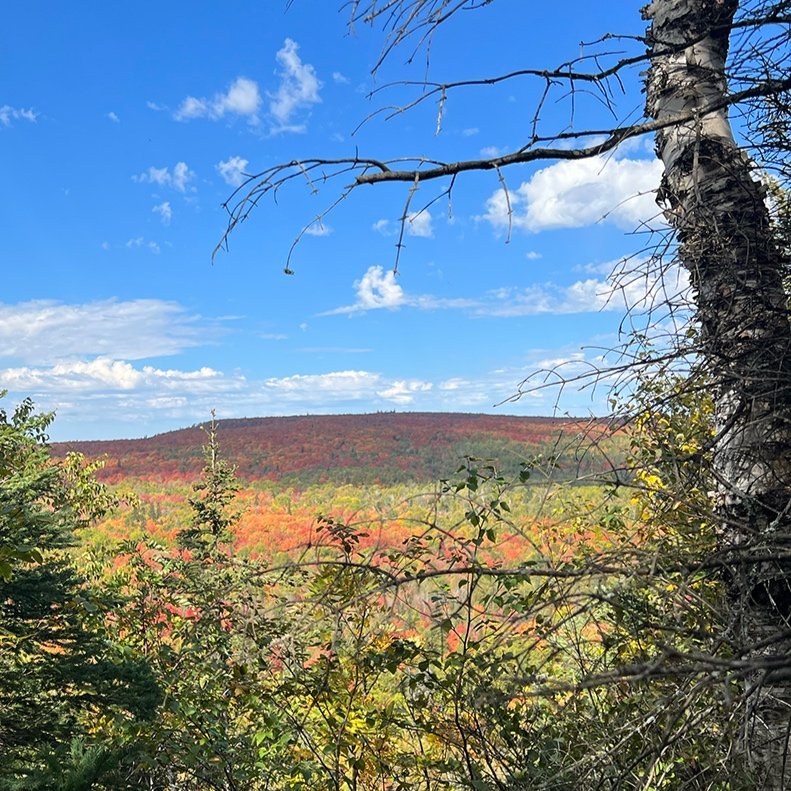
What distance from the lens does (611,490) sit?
1964 mm

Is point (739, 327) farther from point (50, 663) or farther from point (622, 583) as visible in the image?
point (50, 663)

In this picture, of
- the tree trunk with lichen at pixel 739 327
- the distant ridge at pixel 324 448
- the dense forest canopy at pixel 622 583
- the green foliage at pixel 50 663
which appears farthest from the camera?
the distant ridge at pixel 324 448

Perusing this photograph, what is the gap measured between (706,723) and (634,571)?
1.67 feet

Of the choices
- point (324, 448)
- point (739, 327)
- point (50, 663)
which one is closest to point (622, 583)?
point (739, 327)

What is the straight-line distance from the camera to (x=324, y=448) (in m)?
61.6

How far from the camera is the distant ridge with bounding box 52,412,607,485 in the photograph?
55.2 metres

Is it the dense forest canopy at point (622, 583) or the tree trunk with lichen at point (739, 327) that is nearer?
the dense forest canopy at point (622, 583)

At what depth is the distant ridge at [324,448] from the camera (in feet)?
181

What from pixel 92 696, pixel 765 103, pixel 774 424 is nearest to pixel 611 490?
pixel 774 424

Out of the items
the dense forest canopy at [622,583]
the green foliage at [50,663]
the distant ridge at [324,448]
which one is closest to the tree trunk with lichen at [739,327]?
the dense forest canopy at [622,583]

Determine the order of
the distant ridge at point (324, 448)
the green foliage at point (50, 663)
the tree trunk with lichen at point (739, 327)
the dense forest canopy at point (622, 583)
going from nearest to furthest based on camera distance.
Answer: the dense forest canopy at point (622, 583)
the tree trunk with lichen at point (739, 327)
the green foliage at point (50, 663)
the distant ridge at point (324, 448)

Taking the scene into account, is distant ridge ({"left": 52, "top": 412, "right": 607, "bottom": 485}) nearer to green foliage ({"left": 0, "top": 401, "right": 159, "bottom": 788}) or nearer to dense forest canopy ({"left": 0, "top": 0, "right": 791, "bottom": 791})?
green foliage ({"left": 0, "top": 401, "right": 159, "bottom": 788})

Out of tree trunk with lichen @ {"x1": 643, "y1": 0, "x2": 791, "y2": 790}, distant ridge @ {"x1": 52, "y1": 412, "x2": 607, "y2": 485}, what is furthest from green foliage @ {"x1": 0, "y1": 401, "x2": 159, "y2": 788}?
distant ridge @ {"x1": 52, "y1": 412, "x2": 607, "y2": 485}

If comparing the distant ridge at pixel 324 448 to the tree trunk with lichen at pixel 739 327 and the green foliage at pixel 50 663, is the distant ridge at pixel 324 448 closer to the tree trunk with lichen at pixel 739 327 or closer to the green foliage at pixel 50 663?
the green foliage at pixel 50 663
